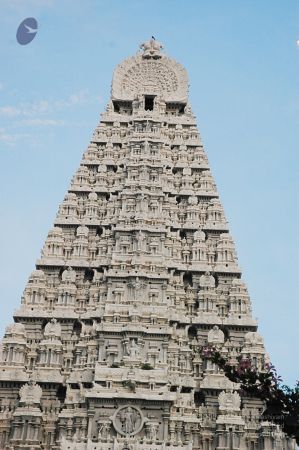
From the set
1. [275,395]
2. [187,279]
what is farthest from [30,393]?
[275,395]

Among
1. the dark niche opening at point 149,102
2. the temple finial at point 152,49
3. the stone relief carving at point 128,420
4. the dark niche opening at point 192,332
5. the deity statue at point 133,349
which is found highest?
the temple finial at point 152,49

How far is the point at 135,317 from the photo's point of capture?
40.2m

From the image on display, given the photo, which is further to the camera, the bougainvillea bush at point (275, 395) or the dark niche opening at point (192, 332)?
the dark niche opening at point (192, 332)

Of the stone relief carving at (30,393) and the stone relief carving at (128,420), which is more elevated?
the stone relief carving at (30,393)

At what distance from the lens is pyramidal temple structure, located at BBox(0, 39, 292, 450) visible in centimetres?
3684

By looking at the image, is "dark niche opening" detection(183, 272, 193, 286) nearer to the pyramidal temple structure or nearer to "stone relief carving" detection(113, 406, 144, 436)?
the pyramidal temple structure

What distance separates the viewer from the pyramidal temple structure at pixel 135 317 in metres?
36.8

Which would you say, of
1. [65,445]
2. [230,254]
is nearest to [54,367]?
[65,445]

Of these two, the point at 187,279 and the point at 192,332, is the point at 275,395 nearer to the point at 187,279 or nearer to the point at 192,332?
the point at 192,332

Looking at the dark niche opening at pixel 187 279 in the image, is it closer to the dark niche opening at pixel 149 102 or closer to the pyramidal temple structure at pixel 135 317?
the pyramidal temple structure at pixel 135 317

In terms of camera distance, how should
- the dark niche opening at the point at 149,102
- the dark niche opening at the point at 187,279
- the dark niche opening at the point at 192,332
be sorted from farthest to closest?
the dark niche opening at the point at 149,102, the dark niche opening at the point at 187,279, the dark niche opening at the point at 192,332

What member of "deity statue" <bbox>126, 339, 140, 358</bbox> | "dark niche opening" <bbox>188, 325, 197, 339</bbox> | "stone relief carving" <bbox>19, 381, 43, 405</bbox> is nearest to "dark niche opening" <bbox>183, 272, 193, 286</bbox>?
"dark niche opening" <bbox>188, 325, 197, 339</bbox>

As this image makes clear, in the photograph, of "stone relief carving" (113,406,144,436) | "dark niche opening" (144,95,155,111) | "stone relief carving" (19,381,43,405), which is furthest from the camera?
"dark niche opening" (144,95,155,111)

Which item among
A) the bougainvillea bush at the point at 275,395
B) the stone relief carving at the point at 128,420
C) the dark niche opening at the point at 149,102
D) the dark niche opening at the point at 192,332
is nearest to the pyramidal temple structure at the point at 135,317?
the stone relief carving at the point at 128,420
